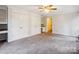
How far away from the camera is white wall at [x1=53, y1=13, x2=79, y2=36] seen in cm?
1037

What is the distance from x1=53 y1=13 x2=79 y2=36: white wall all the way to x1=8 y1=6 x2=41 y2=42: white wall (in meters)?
2.57

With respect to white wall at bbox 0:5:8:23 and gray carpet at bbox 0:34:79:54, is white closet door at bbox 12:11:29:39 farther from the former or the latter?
gray carpet at bbox 0:34:79:54

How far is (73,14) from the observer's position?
10219 mm

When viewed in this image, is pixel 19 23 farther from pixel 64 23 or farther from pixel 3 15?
pixel 64 23


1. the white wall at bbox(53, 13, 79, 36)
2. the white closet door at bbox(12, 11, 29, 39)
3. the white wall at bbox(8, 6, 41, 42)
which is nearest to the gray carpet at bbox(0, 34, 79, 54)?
the white wall at bbox(8, 6, 41, 42)

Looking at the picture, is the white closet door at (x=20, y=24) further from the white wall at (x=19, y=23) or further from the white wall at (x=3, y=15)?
the white wall at (x=3, y=15)

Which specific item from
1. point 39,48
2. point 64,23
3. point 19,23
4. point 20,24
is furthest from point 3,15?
point 64,23

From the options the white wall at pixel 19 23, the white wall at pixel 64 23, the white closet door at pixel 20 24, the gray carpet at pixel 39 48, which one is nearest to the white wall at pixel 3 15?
the white wall at pixel 19 23

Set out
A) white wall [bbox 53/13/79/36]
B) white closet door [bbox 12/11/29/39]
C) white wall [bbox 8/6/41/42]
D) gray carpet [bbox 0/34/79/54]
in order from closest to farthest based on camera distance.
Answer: gray carpet [bbox 0/34/79/54] < white wall [bbox 8/6/41/42] < white closet door [bbox 12/11/29/39] < white wall [bbox 53/13/79/36]

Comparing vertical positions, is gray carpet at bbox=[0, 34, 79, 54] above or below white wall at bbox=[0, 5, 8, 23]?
below

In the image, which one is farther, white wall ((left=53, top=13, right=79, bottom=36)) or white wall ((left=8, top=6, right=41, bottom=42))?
white wall ((left=53, top=13, right=79, bottom=36))

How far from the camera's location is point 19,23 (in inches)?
329
